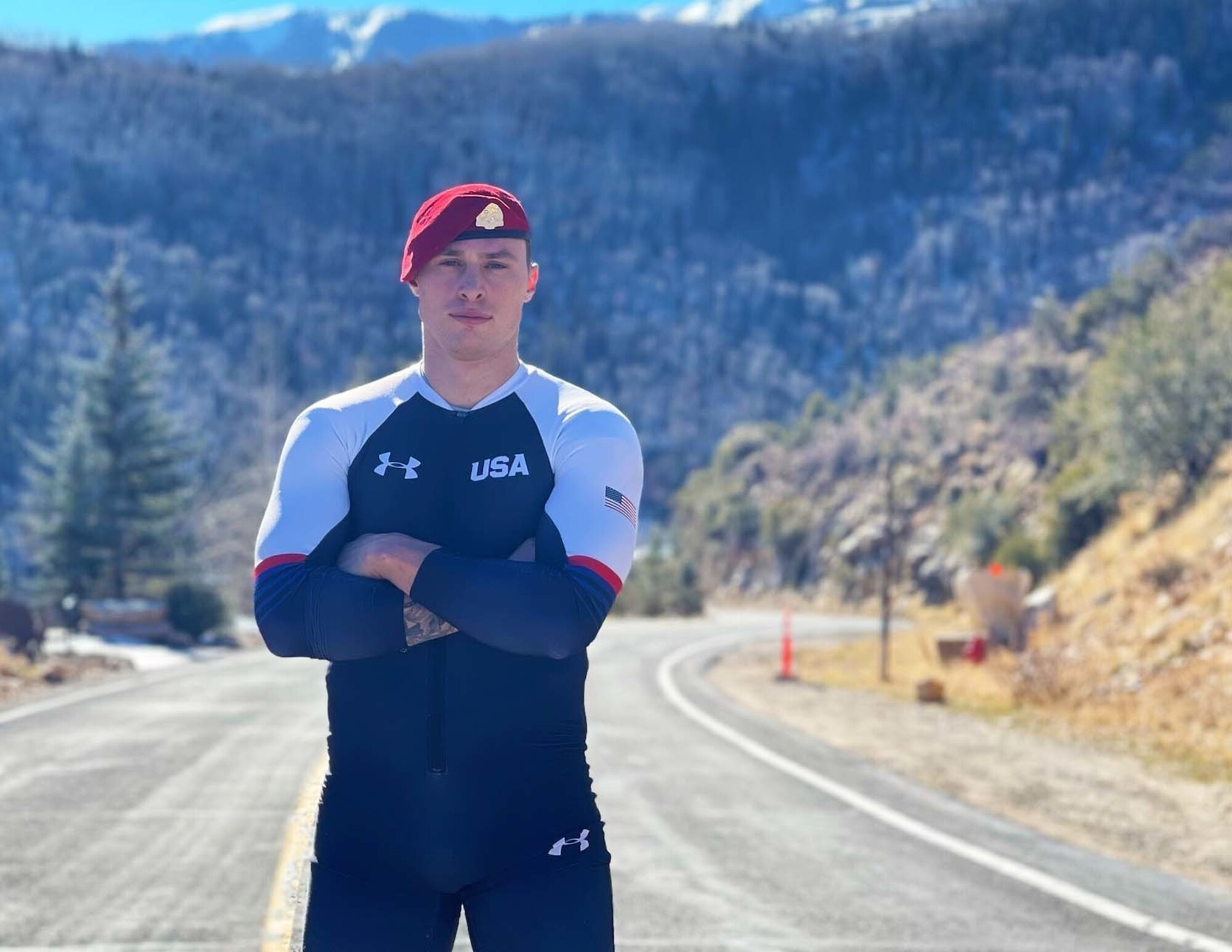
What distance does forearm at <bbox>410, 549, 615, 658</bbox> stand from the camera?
2879mm

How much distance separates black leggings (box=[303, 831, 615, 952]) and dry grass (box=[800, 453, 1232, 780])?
414 inches

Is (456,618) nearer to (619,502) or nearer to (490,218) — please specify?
(619,502)

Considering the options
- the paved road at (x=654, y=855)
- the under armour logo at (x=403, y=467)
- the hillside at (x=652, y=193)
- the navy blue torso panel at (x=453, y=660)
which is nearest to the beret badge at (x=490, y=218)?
the navy blue torso panel at (x=453, y=660)

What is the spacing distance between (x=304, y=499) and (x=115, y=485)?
35.8 meters

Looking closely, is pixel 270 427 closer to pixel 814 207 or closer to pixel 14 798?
pixel 14 798

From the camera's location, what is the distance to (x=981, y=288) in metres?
122

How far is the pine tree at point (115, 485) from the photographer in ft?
120

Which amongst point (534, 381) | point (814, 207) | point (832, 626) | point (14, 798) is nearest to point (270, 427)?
point (832, 626)

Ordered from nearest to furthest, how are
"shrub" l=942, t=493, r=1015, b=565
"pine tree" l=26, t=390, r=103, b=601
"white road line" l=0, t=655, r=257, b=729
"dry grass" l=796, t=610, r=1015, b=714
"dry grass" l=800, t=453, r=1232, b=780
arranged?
"dry grass" l=800, t=453, r=1232, b=780, "white road line" l=0, t=655, r=257, b=729, "dry grass" l=796, t=610, r=1015, b=714, "pine tree" l=26, t=390, r=103, b=601, "shrub" l=942, t=493, r=1015, b=565

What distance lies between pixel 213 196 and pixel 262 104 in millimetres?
22320

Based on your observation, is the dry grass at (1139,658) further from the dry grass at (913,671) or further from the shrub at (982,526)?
the shrub at (982,526)

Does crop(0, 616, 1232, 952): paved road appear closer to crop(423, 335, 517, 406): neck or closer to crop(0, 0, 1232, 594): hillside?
crop(423, 335, 517, 406): neck

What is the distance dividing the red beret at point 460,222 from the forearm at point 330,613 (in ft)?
2.23

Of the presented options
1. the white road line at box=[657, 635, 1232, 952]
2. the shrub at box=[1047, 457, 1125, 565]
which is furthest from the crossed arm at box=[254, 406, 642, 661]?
the shrub at box=[1047, 457, 1125, 565]
